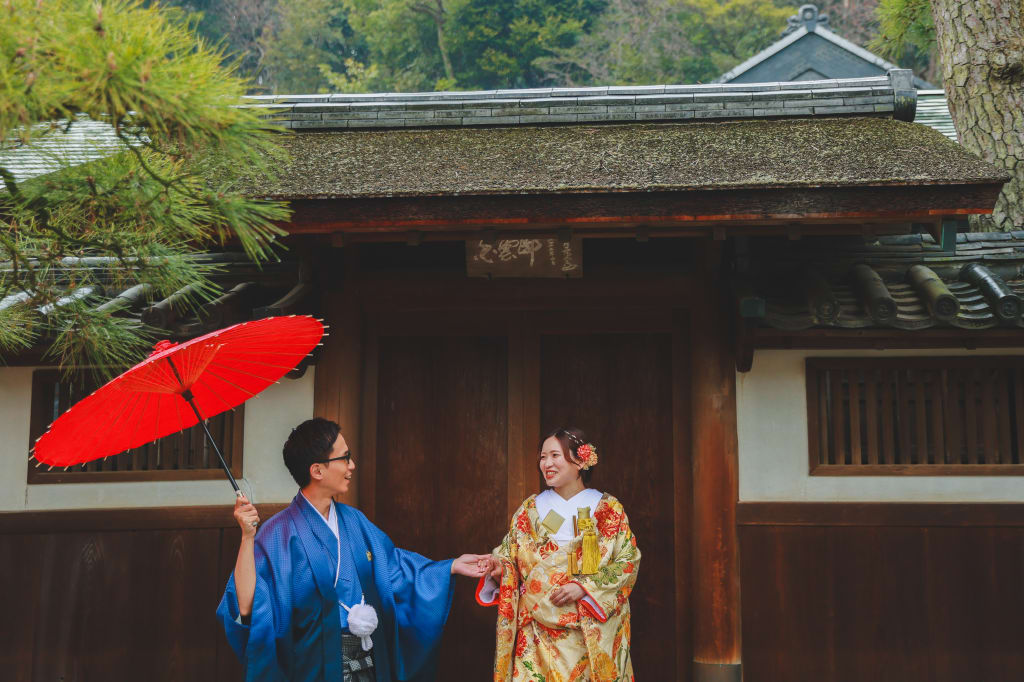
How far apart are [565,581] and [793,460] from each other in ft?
5.71

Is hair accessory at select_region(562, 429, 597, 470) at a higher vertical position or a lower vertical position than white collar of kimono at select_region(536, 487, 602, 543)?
higher

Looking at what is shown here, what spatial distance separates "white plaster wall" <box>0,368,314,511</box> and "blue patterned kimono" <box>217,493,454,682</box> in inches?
54.7

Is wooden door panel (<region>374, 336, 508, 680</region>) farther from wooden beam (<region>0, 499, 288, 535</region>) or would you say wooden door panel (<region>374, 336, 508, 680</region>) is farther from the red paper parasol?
the red paper parasol

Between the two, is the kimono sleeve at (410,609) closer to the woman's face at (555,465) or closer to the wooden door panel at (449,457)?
the woman's face at (555,465)

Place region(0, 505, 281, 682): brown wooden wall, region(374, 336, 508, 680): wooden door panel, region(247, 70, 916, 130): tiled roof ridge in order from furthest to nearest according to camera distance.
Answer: region(247, 70, 916, 130): tiled roof ridge → region(374, 336, 508, 680): wooden door panel → region(0, 505, 281, 682): brown wooden wall

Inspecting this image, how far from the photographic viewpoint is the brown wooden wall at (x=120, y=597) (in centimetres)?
590

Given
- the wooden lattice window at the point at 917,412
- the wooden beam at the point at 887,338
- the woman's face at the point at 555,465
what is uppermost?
the wooden beam at the point at 887,338

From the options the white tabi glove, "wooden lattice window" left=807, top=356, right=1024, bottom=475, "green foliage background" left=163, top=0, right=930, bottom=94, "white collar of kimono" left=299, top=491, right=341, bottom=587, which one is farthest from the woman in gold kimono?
"green foliage background" left=163, top=0, right=930, bottom=94

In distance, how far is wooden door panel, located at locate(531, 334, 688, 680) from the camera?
604 cm

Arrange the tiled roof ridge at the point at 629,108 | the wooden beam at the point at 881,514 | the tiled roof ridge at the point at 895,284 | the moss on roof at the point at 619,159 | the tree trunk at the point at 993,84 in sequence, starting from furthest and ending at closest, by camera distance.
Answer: the tree trunk at the point at 993,84, the tiled roof ridge at the point at 629,108, the wooden beam at the point at 881,514, the tiled roof ridge at the point at 895,284, the moss on roof at the point at 619,159

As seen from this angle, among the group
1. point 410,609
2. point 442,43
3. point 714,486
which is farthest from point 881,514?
point 442,43

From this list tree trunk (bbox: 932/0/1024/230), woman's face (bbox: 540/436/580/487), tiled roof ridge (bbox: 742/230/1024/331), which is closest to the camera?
woman's face (bbox: 540/436/580/487)

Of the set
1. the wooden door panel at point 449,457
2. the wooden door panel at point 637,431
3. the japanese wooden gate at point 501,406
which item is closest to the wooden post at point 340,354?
the japanese wooden gate at point 501,406

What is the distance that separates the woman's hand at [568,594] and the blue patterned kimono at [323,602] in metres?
0.54
